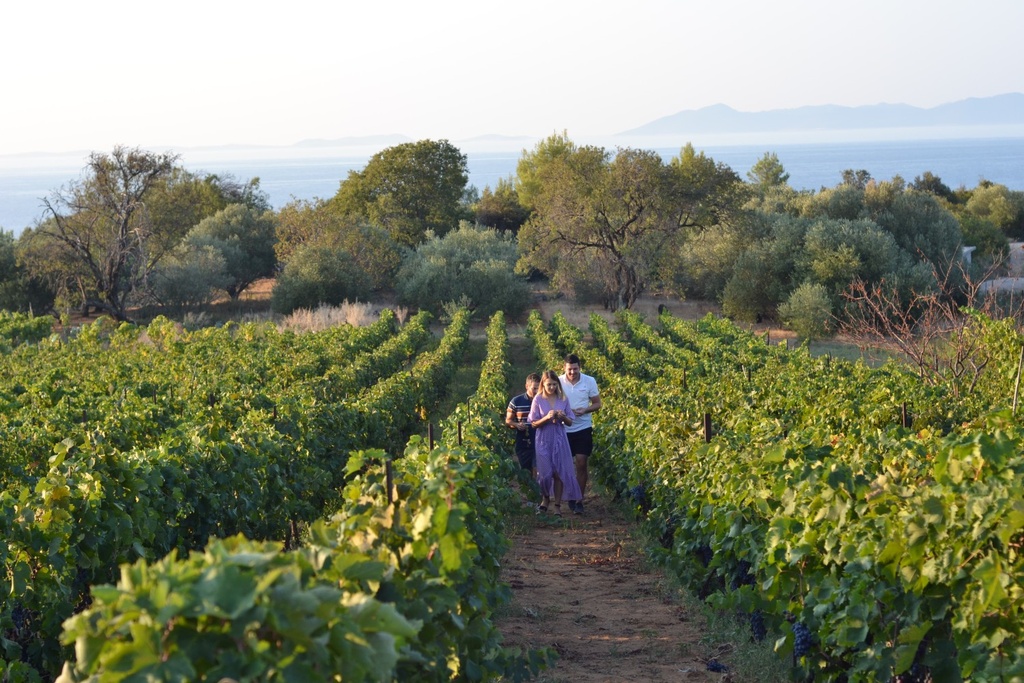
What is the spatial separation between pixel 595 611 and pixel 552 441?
7.80ft

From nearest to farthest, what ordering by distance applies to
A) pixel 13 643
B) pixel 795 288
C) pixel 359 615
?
pixel 359 615 < pixel 13 643 < pixel 795 288

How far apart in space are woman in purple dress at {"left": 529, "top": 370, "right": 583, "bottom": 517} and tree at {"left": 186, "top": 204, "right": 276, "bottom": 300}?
3632 centimetres

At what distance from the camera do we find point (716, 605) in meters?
6.06

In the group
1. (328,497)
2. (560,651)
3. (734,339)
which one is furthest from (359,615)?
(734,339)

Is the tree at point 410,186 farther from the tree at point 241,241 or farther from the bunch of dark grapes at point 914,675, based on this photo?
the bunch of dark grapes at point 914,675

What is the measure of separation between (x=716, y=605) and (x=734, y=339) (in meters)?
16.0

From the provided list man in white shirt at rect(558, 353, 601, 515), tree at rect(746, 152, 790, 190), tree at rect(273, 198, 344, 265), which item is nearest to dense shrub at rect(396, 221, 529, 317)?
tree at rect(273, 198, 344, 265)

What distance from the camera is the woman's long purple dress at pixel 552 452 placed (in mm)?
9555

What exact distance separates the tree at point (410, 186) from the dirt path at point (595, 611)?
41638mm

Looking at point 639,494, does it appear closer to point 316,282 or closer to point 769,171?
point 316,282

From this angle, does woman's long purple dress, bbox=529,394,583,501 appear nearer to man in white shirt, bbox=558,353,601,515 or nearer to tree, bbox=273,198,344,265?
man in white shirt, bbox=558,353,601,515

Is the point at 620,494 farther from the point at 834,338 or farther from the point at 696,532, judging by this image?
the point at 834,338

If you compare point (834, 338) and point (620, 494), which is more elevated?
point (620, 494)

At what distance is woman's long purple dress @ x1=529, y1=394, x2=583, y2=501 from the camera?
31.3ft
